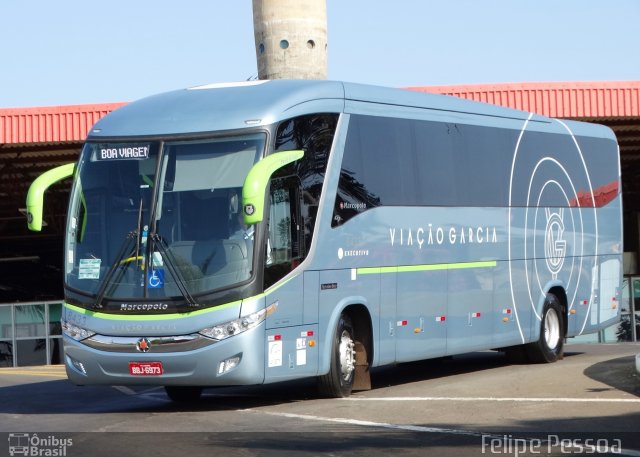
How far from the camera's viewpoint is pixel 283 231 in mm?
13227

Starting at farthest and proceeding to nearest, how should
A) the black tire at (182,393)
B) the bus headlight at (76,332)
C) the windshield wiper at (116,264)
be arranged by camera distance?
the black tire at (182,393), the bus headlight at (76,332), the windshield wiper at (116,264)

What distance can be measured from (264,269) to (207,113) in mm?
1845

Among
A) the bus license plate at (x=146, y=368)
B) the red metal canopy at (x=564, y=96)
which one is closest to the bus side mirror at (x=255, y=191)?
the bus license plate at (x=146, y=368)

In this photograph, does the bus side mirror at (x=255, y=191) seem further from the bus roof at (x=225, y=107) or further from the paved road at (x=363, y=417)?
the paved road at (x=363, y=417)

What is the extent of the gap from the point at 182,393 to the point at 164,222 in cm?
287

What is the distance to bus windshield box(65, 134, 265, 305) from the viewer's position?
41.8 feet

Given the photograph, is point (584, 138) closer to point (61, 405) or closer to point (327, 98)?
Result: point (327, 98)

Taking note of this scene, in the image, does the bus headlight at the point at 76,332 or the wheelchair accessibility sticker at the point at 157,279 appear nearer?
the wheelchair accessibility sticker at the point at 157,279

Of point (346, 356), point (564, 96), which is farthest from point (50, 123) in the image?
point (346, 356)

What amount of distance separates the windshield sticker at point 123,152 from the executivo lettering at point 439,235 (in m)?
3.43

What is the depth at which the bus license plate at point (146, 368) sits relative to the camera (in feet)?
42.0

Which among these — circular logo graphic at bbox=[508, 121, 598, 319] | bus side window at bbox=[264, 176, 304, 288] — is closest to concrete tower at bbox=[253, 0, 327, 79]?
circular logo graphic at bbox=[508, 121, 598, 319]

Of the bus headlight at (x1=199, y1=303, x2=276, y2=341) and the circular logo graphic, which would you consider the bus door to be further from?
the circular logo graphic

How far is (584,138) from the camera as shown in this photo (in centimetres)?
2081
